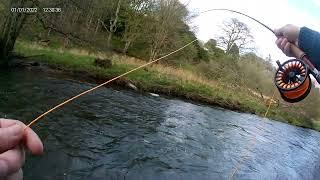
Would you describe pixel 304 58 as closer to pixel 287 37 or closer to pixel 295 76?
pixel 287 37

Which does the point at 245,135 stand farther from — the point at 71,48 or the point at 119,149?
the point at 71,48

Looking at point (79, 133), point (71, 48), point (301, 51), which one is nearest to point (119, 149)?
point (79, 133)

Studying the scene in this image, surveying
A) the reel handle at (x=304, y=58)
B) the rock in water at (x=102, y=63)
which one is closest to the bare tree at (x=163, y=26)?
the rock in water at (x=102, y=63)

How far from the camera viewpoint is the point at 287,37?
139 inches

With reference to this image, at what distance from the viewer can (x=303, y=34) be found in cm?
327

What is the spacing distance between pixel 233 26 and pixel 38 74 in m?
25.4

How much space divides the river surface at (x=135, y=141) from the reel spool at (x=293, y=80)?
3.62 meters

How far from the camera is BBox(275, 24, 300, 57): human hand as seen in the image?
11.1 ft

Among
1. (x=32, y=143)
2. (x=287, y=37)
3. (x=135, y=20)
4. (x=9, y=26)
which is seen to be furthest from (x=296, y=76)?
(x=135, y=20)

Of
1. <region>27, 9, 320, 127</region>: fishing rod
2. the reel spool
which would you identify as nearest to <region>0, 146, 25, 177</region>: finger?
<region>27, 9, 320, 127</region>: fishing rod

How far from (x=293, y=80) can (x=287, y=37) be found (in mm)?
777

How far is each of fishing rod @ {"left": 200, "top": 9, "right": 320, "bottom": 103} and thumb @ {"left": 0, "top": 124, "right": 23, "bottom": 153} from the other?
2595mm

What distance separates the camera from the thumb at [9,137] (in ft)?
5.59

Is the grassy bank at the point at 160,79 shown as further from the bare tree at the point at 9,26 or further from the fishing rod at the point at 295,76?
the fishing rod at the point at 295,76
